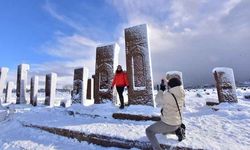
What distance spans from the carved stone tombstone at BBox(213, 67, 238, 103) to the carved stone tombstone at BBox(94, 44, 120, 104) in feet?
16.8

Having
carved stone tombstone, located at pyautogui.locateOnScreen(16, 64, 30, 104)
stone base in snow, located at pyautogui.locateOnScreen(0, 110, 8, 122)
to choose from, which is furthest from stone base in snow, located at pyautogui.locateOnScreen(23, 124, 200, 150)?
carved stone tombstone, located at pyautogui.locateOnScreen(16, 64, 30, 104)

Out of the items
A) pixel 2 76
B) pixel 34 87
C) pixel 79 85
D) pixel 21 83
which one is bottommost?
pixel 79 85

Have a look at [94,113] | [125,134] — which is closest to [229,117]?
[125,134]

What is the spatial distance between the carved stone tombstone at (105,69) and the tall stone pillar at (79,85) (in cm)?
155

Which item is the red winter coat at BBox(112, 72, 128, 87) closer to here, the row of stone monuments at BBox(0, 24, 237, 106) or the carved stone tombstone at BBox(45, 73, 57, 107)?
the row of stone monuments at BBox(0, 24, 237, 106)

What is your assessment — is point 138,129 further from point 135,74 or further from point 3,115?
point 3,115

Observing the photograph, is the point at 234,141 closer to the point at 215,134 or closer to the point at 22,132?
the point at 215,134

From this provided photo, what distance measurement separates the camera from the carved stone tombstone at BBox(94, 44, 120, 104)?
39.7 feet

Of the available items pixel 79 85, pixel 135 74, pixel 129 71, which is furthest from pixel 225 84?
pixel 79 85

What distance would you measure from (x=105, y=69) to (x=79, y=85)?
242 cm

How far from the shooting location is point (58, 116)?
11141 millimetres

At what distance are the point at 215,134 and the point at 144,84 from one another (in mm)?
4760

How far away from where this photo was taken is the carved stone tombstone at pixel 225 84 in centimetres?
1081

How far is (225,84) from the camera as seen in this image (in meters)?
11.0
